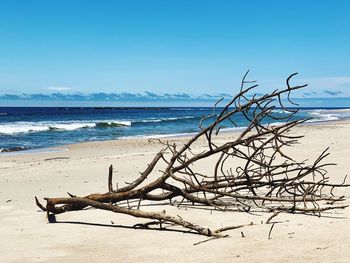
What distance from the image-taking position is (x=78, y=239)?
4.25 meters

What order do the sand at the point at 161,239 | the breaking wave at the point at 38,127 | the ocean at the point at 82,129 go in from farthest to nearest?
the breaking wave at the point at 38,127 → the ocean at the point at 82,129 → the sand at the point at 161,239

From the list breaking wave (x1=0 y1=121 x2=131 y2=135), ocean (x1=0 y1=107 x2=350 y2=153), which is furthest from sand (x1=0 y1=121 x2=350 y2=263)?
breaking wave (x1=0 y1=121 x2=131 y2=135)

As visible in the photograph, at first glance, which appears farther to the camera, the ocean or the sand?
the ocean

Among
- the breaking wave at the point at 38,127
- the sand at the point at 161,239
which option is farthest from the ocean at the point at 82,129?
the sand at the point at 161,239

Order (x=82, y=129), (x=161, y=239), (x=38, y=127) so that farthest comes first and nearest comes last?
1. (x=38, y=127)
2. (x=82, y=129)
3. (x=161, y=239)

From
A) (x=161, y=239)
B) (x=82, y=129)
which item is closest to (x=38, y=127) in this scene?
(x=82, y=129)

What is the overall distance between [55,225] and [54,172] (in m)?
5.10

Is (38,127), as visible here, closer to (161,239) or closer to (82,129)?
(82,129)

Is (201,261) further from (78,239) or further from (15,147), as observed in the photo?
(15,147)

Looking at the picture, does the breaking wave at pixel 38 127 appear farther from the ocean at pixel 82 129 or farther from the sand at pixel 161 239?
the sand at pixel 161 239

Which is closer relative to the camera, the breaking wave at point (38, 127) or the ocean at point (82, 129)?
the ocean at point (82, 129)

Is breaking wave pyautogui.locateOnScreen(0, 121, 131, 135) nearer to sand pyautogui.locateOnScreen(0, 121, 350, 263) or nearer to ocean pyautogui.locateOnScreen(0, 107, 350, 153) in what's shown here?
ocean pyautogui.locateOnScreen(0, 107, 350, 153)

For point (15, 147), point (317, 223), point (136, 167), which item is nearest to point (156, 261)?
point (317, 223)

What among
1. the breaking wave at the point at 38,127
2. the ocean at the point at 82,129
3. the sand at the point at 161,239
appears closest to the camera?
the sand at the point at 161,239
